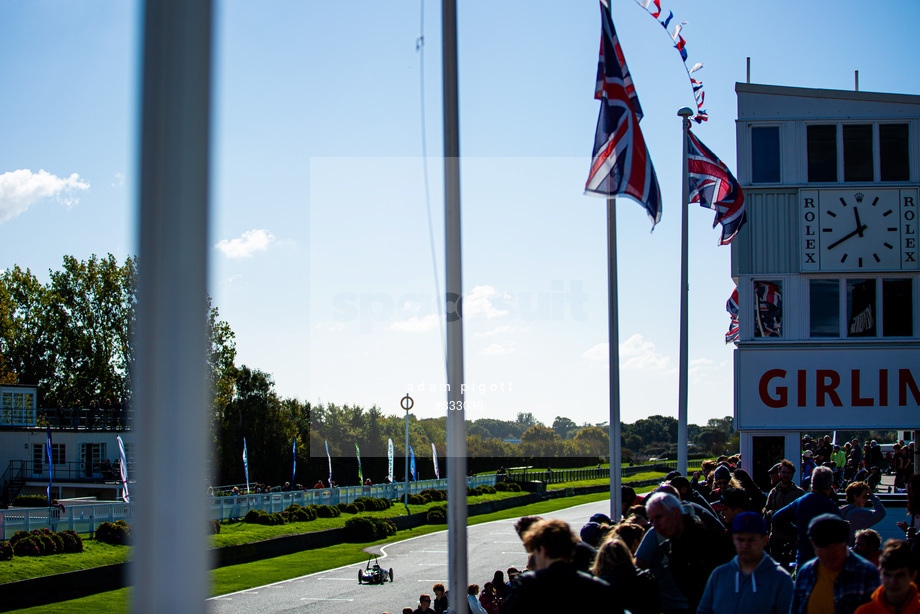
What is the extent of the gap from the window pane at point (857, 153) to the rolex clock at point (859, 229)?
1.15 ft

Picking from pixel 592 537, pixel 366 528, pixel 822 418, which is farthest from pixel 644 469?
pixel 592 537

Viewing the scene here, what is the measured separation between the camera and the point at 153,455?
218cm

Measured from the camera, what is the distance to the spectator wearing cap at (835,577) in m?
5.07

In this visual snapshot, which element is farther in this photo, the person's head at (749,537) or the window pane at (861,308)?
the window pane at (861,308)

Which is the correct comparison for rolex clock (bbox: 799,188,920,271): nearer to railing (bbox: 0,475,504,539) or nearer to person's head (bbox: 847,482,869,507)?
person's head (bbox: 847,482,869,507)

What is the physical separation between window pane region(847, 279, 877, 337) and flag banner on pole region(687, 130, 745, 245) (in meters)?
3.61

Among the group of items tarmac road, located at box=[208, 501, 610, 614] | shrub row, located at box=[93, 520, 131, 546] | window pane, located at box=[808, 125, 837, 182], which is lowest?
tarmac road, located at box=[208, 501, 610, 614]

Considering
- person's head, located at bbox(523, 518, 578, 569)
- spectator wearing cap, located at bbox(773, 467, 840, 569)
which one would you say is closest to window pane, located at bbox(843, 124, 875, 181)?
spectator wearing cap, located at bbox(773, 467, 840, 569)

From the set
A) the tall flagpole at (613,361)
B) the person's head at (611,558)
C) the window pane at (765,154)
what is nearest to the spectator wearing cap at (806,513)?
the person's head at (611,558)

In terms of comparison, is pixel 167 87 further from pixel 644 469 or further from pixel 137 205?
pixel 644 469

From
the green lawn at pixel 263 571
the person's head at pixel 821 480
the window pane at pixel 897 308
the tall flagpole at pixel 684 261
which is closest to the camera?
the person's head at pixel 821 480

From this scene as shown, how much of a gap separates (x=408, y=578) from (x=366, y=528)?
9.32 m

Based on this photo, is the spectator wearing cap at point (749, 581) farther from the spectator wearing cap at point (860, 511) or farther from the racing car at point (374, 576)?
the racing car at point (374, 576)

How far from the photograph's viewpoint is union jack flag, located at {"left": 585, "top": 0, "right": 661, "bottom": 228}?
897cm
